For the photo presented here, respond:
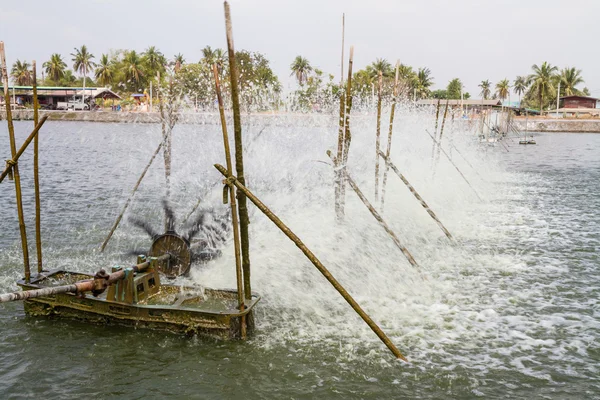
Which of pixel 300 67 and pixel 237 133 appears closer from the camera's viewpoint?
pixel 237 133

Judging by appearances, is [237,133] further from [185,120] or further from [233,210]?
[185,120]

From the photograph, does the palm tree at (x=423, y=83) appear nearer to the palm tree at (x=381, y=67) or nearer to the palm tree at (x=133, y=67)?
the palm tree at (x=381, y=67)

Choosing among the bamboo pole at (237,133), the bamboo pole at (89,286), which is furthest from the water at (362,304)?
the bamboo pole at (237,133)

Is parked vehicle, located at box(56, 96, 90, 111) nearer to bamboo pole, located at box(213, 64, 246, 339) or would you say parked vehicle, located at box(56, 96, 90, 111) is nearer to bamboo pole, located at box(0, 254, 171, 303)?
bamboo pole, located at box(0, 254, 171, 303)

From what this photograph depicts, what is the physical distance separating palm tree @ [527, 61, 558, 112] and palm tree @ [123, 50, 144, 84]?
8771 centimetres

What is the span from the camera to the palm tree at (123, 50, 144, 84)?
343 feet

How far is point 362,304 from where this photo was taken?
38.8 feet

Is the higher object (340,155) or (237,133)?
(237,133)

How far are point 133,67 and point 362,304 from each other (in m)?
104

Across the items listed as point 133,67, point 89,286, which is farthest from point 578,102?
point 89,286

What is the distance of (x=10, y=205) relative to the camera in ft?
73.0

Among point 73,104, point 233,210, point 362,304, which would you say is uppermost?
point 73,104

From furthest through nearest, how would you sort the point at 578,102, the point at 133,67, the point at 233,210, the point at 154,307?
the point at 578,102, the point at 133,67, the point at 154,307, the point at 233,210

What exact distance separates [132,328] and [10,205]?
15593 millimetres
